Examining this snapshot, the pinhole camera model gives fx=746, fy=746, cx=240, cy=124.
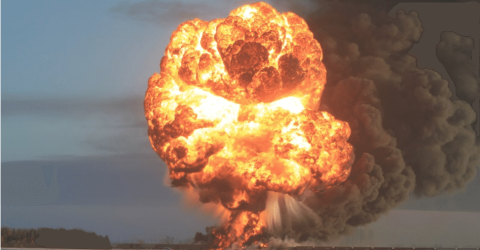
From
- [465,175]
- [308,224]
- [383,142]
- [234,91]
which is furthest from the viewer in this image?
[465,175]

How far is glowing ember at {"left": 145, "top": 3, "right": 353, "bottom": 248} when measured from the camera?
36.4 meters

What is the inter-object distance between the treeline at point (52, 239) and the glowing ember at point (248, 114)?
14159 millimetres

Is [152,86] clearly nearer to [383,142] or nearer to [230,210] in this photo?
[230,210]

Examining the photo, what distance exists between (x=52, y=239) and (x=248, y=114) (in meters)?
21.5

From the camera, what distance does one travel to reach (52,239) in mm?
→ 51531

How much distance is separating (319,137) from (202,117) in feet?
19.2

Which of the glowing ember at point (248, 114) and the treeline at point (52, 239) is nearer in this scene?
the glowing ember at point (248, 114)

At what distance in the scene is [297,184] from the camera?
36656 mm

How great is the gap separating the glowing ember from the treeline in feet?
46.5

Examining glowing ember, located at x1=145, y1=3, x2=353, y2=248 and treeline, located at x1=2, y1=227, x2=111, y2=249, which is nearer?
glowing ember, located at x1=145, y1=3, x2=353, y2=248

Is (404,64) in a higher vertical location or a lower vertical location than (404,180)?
higher

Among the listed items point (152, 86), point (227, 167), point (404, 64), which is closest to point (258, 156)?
point (227, 167)

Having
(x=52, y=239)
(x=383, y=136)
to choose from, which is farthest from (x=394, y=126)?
(x=52, y=239)

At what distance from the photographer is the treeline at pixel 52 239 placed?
4971 centimetres
